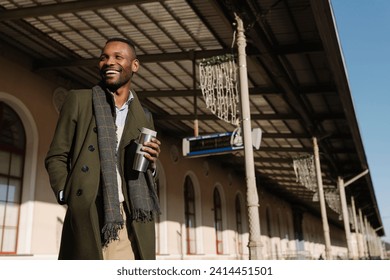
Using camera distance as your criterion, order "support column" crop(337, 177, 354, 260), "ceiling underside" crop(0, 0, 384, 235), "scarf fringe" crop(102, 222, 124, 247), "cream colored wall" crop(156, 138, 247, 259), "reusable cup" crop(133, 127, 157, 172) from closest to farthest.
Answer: "scarf fringe" crop(102, 222, 124, 247), "reusable cup" crop(133, 127, 157, 172), "ceiling underside" crop(0, 0, 384, 235), "cream colored wall" crop(156, 138, 247, 259), "support column" crop(337, 177, 354, 260)

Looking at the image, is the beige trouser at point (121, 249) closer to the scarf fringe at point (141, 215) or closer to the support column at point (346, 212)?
the scarf fringe at point (141, 215)

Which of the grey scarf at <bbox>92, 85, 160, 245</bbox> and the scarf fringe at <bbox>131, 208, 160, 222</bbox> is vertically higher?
the grey scarf at <bbox>92, 85, 160, 245</bbox>

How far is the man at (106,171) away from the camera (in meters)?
1.82

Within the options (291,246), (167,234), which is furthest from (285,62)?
(291,246)

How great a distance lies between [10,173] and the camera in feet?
33.9

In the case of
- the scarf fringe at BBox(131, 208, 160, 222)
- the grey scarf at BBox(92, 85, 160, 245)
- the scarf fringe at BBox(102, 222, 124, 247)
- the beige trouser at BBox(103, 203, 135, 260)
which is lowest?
the beige trouser at BBox(103, 203, 135, 260)

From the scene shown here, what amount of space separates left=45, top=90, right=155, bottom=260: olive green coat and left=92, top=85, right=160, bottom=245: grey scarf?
4 cm

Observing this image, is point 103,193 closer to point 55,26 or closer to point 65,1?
point 65,1

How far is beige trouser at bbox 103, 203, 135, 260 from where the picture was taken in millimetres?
1901

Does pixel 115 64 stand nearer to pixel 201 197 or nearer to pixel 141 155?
pixel 141 155

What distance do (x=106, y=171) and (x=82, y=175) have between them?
0.35 ft

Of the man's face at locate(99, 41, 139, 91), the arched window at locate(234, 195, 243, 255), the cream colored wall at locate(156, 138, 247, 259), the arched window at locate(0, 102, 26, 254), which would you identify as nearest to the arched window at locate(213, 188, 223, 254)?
the cream colored wall at locate(156, 138, 247, 259)

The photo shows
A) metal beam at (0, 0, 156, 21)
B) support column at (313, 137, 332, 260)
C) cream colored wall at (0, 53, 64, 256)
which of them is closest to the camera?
metal beam at (0, 0, 156, 21)

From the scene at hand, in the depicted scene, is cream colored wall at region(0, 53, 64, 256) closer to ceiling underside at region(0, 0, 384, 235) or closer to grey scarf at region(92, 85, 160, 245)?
ceiling underside at region(0, 0, 384, 235)
